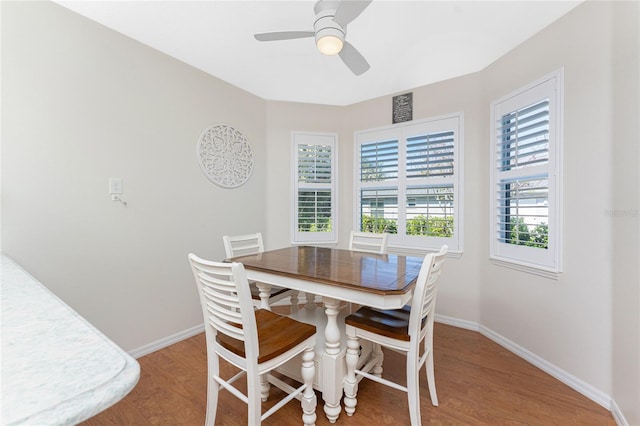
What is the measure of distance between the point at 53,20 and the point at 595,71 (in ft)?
11.5

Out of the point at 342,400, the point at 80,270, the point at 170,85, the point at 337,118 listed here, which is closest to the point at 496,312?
the point at 342,400

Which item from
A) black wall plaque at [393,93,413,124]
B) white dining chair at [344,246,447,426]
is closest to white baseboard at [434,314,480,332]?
white dining chair at [344,246,447,426]

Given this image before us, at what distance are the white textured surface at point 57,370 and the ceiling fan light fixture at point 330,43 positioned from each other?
5.79ft

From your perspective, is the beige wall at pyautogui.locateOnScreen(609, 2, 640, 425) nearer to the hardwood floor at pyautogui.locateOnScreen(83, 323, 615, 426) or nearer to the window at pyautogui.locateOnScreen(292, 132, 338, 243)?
the hardwood floor at pyautogui.locateOnScreen(83, 323, 615, 426)

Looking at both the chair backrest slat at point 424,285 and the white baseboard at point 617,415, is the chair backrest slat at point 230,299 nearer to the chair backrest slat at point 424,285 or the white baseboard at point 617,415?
the chair backrest slat at point 424,285

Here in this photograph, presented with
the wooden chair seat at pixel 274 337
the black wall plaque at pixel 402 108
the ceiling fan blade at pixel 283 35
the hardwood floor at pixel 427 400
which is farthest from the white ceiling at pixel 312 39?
the hardwood floor at pixel 427 400

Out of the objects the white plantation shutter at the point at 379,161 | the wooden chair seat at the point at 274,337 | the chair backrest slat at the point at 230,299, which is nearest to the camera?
the chair backrest slat at the point at 230,299

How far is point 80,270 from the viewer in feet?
6.27

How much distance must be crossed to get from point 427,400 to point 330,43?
7.55ft

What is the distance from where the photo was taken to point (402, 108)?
3.05m

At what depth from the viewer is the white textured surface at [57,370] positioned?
0.42 meters

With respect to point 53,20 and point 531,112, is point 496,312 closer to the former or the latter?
point 531,112

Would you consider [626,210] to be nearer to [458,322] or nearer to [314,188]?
[458,322]

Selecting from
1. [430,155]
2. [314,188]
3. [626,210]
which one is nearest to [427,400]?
[626,210]
